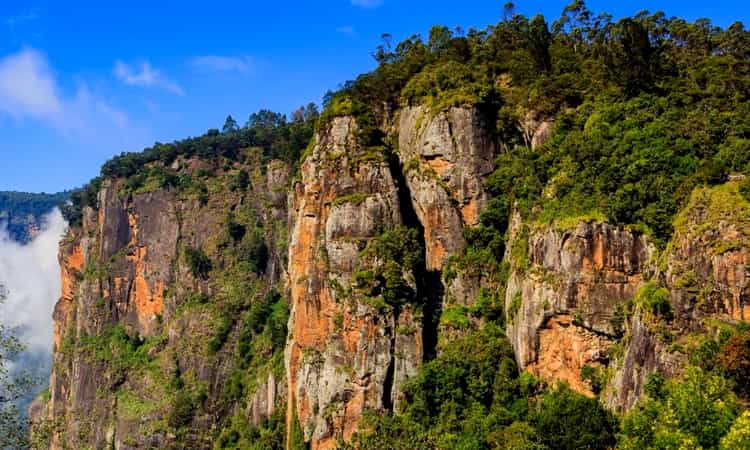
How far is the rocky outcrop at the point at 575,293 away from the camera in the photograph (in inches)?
1345

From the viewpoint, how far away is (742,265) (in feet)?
91.0

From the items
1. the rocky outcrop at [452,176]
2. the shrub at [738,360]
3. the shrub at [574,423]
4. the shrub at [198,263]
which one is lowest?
the shrub at [574,423]

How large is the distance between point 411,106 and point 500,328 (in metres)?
18.9

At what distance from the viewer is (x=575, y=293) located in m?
35.2

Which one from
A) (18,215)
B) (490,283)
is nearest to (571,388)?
(490,283)

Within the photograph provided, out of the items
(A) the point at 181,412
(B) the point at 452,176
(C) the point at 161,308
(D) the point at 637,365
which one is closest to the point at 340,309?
(B) the point at 452,176

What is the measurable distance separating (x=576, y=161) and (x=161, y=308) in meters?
55.8

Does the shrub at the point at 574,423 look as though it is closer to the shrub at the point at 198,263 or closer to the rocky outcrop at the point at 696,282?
the rocky outcrop at the point at 696,282

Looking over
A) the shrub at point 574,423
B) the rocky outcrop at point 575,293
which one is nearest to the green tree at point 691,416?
the shrub at point 574,423

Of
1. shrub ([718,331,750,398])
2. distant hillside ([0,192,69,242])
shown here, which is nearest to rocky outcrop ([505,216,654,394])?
shrub ([718,331,750,398])

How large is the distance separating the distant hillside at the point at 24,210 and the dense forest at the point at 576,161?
451 feet

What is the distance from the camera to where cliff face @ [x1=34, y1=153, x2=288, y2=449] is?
66.6 m

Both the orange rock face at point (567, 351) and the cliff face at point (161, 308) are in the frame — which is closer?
the orange rock face at point (567, 351)

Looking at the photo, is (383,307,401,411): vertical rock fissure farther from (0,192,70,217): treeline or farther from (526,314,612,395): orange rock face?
(0,192,70,217): treeline
